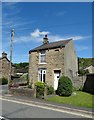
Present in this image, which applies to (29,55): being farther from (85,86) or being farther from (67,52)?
(85,86)

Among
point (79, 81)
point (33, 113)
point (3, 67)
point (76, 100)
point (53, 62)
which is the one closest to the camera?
point (33, 113)

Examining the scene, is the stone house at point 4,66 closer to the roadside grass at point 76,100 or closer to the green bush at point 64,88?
the green bush at point 64,88

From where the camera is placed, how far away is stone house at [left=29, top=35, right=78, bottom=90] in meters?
29.0

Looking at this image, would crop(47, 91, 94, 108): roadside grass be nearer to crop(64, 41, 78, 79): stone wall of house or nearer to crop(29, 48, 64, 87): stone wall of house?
crop(29, 48, 64, 87): stone wall of house

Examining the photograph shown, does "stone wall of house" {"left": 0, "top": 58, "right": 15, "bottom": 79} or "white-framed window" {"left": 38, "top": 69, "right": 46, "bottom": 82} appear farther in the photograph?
"stone wall of house" {"left": 0, "top": 58, "right": 15, "bottom": 79}

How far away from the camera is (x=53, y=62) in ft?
97.4

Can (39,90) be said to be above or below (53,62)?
below

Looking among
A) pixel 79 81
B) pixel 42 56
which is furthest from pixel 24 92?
pixel 79 81

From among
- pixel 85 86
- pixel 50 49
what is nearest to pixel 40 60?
pixel 50 49

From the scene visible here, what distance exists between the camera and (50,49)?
30469 millimetres

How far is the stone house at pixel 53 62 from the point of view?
95.3ft

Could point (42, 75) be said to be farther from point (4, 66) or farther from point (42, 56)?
point (4, 66)

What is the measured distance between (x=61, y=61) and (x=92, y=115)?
616 inches

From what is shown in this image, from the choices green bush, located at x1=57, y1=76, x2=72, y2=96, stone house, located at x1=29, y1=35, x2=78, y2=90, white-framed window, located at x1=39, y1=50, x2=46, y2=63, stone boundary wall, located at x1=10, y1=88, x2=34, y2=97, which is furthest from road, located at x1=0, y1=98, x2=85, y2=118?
white-framed window, located at x1=39, y1=50, x2=46, y2=63
